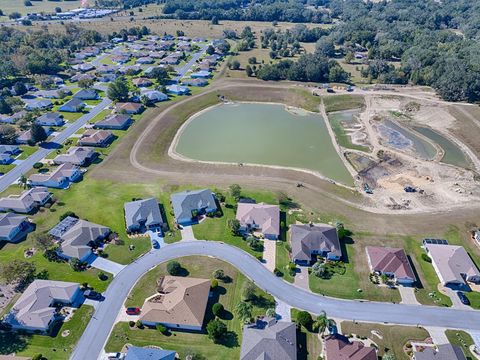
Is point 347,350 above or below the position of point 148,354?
above

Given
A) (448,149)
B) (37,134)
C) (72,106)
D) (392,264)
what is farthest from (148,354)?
(72,106)

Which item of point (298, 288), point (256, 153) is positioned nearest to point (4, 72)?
point (256, 153)

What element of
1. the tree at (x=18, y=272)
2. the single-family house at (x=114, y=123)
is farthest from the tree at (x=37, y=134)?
the tree at (x=18, y=272)

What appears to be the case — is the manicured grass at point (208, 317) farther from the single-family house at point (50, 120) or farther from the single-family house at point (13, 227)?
the single-family house at point (50, 120)

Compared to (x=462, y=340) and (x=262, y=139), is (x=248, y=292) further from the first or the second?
(x=262, y=139)

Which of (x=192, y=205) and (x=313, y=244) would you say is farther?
(x=192, y=205)

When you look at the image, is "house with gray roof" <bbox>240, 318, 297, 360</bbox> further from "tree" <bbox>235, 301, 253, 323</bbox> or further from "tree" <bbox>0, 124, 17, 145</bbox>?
"tree" <bbox>0, 124, 17, 145</bbox>

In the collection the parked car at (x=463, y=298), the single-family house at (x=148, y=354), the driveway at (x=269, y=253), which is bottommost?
the driveway at (x=269, y=253)
